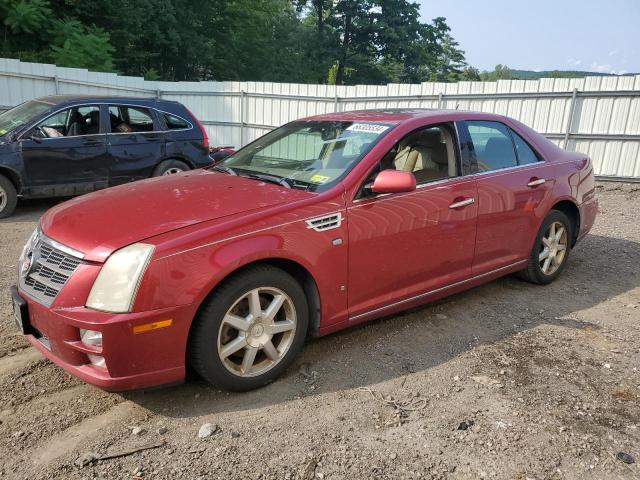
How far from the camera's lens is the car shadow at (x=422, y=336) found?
10.1 ft

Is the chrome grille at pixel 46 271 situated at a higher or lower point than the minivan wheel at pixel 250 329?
higher

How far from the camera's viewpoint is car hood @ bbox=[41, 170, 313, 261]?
2.81 meters

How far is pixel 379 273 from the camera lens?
11.6ft

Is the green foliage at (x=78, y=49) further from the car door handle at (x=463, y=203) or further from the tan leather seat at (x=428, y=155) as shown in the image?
the car door handle at (x=463, y=203)

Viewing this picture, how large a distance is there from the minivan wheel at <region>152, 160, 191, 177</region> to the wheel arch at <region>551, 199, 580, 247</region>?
5.78m

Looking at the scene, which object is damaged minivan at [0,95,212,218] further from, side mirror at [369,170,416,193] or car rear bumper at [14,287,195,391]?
side mirror at [369,170,416,193]

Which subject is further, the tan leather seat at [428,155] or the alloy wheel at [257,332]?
the tan leather seat at [428,155]

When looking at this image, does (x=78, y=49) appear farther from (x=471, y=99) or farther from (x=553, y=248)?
(x=553, y=248)

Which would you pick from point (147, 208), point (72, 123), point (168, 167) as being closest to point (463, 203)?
point (147, 208)

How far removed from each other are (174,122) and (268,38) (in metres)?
31.0

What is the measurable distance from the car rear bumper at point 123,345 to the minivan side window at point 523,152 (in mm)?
3301

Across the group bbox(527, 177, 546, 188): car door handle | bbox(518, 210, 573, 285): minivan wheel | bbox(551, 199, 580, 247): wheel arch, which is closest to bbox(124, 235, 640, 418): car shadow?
bbox(518, 210, 573, 285): minivan wheel

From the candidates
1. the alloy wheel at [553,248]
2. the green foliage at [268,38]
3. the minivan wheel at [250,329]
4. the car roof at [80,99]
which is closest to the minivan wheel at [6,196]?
the car roof at [80,99]

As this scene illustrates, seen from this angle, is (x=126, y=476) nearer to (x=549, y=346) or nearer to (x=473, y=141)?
(x=549, y=346)
